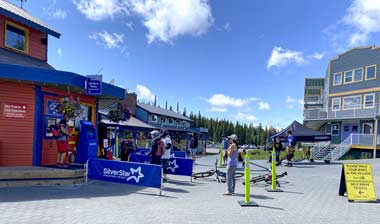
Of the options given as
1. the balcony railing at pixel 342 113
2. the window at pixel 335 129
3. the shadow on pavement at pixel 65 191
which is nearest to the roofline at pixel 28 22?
the shadow on pavement at pixel 65 191

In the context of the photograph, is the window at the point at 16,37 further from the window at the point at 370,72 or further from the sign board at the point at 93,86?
the window at the point at 370,72

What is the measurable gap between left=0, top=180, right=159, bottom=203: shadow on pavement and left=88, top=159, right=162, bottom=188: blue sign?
317 millimetres

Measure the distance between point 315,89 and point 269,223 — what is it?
7898 cm

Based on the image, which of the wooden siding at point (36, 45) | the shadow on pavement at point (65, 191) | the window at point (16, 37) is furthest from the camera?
the wooden siding at point (36, 45)

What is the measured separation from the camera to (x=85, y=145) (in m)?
10.3

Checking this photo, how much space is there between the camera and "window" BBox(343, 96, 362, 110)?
3006 centimetres

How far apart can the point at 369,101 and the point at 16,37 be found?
101 feet

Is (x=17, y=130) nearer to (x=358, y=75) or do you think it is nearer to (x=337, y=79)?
(x=358, y=75)

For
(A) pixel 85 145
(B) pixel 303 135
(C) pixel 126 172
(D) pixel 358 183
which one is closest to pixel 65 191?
(C) pixel 126 172

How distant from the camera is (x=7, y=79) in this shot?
9.19m

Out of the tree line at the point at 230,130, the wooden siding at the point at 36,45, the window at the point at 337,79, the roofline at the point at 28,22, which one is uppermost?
the window at the point at 337,79

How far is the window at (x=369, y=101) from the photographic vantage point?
2850cm

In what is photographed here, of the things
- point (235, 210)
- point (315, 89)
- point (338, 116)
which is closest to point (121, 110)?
point (235, 210)

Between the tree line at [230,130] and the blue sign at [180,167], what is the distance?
6670 centimetres
